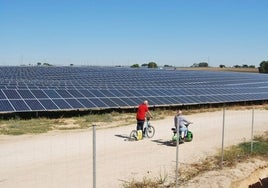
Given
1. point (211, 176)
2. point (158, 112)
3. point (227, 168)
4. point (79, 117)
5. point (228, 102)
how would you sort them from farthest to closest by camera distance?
point (228, 102) < point (158, 112) < point (79, 117) < point (227, 168) < point (211, 176)

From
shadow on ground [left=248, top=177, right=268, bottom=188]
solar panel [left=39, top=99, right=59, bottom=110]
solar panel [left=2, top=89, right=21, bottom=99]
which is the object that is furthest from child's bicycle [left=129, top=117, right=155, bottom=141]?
solar panel [left=2, top=89, right=21, bottom=99]

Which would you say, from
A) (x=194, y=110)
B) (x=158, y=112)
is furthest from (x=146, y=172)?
(x=194, y=110)

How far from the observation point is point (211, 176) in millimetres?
11320

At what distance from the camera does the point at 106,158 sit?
13.0 m

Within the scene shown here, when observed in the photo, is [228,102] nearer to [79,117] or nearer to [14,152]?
[79,117]

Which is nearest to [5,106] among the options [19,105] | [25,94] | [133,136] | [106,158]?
[19,105]

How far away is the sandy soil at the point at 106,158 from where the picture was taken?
10.7 metres

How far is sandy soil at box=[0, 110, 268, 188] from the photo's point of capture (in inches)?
420

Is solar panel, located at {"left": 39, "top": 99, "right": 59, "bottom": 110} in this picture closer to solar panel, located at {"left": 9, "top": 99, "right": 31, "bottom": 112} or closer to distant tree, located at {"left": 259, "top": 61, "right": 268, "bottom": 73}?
solar panel, located at {"left": 9, "top": 99, "right": 31, "bottom": 112}

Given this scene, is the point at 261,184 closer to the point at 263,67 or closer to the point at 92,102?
the point at 92,102

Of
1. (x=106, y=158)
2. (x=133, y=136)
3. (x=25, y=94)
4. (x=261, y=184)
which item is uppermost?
(x=25, y=94)

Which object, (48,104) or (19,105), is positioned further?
(48,104)

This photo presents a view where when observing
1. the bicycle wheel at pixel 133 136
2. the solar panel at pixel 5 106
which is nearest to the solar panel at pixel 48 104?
the solar panel at pixel 5 106

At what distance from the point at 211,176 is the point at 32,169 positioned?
535 centimetres
